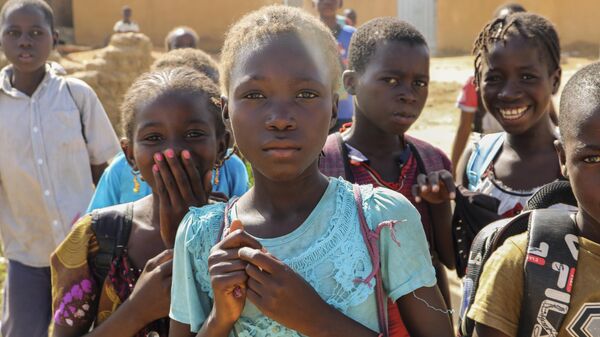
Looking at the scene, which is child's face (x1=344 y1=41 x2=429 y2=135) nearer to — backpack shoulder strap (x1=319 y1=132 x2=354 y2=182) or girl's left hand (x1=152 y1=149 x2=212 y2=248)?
backpack shoulder strap (x1=319 y1=132 x2=354 y2=182)

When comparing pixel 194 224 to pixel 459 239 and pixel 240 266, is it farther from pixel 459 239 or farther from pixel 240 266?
pixel 459 239

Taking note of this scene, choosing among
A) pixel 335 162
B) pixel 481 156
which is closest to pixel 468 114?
pixel 481 156

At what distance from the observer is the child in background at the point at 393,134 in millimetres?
2820

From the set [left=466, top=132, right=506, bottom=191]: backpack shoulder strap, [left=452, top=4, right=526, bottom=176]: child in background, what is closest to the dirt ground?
[left=452, top=4, right=526, bottom=176]: child in background

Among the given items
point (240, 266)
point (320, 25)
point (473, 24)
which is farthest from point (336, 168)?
point (473, 24)

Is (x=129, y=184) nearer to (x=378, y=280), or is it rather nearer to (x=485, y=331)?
(x=378, y=280)

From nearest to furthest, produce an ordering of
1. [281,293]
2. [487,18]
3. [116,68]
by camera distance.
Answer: [281,293]
[116,68]
[487,18]

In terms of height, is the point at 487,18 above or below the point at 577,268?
below

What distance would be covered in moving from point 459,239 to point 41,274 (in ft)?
7.04

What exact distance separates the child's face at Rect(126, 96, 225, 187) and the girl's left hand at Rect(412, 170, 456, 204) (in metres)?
0.72

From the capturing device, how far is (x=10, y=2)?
4250 millimetres

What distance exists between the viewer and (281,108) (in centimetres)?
178

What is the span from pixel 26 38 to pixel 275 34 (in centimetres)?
265

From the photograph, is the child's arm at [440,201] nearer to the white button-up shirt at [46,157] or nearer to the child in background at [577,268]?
the child in background at [577,268]
